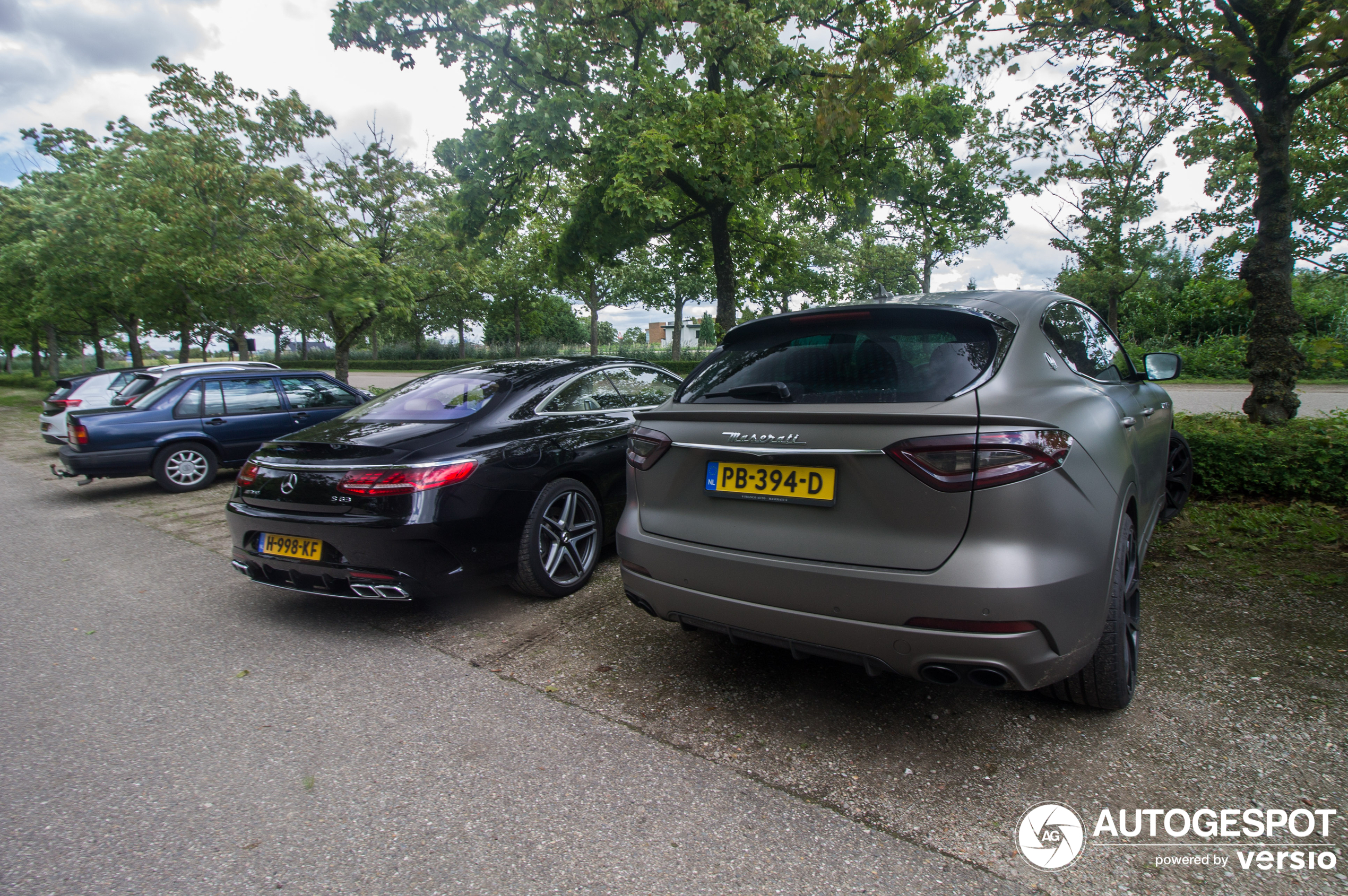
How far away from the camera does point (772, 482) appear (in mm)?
2381

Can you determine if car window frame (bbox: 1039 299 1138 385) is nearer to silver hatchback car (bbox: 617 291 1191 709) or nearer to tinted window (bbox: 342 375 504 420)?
silver hatchback car (bbox: 617 291 1191 709)

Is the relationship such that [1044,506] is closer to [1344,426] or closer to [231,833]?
[231,833]

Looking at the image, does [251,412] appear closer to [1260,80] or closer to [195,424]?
[195,424]

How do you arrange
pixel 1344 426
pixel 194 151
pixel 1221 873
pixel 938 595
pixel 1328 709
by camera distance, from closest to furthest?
1. pixel 1221 873
2. pixel 938 595
3. pixel 1328 709
4. pixel 1344 426
5. pixel 194 151

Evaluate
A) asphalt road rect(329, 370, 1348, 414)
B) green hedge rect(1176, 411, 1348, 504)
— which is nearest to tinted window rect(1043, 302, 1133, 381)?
green hedge rect(1176, 411, 1348, 504)

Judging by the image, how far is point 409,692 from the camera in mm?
2998

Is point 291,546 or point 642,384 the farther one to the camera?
point 642,384

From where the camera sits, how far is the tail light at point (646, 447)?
2.73 metres

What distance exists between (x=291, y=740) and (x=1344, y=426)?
779cm

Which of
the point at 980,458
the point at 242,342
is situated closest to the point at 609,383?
the point at 980,458

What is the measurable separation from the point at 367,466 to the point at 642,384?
2335mm

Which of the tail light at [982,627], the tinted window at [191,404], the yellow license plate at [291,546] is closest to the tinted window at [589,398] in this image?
the yellow license plate at [291,546]

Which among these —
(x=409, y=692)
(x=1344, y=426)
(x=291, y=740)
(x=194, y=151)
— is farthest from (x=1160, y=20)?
(x=194, y=151)

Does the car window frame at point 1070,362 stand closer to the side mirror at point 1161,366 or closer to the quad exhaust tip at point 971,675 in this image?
the side mirror at point 1161,366
